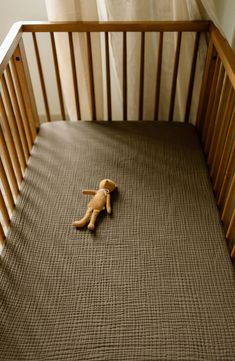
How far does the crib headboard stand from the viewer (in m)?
1.29

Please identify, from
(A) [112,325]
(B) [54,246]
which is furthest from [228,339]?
(B) [54,246]

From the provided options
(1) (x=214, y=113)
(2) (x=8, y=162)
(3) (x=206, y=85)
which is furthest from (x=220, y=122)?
(2) (x=8, y=162)

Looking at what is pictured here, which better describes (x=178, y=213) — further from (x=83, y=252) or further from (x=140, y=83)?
(x=140, y=83)

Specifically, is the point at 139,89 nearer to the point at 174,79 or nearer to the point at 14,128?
the point at 174,79

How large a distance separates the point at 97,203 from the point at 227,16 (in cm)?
98

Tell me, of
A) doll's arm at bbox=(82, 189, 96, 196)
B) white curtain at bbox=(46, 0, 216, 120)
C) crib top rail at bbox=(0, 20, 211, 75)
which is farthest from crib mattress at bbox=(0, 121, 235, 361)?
crib top rail at bbox=(0, 20, 211, 75)

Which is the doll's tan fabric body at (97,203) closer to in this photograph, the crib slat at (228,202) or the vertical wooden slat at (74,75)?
the crib slat at (228,202)

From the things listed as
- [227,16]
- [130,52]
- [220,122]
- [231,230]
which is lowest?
[231,230]

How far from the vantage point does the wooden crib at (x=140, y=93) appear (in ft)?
4.21

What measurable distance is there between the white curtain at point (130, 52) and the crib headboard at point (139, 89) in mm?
21

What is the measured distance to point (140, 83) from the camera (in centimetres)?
158

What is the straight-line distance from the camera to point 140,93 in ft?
5.25

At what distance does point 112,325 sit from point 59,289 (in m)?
0.18

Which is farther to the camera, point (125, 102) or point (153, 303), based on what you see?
point (125, 102)
